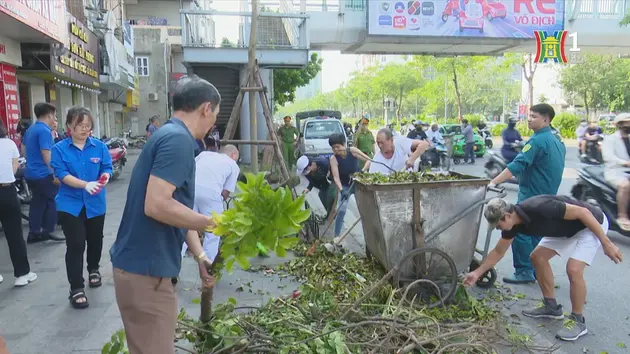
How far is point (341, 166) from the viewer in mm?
6566

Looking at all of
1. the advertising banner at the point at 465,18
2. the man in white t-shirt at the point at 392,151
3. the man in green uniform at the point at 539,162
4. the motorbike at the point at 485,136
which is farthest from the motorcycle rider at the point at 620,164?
the motorbike at the point at 485,136

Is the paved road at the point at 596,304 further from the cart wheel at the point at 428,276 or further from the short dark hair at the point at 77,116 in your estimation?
the short dark hair at the point at 77,116

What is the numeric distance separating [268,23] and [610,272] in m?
11.0

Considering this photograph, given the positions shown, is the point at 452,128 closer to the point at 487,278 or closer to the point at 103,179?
the point at 487,278

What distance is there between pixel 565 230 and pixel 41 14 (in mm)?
9158

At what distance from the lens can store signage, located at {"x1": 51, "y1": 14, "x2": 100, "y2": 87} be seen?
1177 cm

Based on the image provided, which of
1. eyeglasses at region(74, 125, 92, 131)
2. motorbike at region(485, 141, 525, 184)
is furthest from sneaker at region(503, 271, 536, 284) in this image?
motorbike at region(485, 141, 525, 184)

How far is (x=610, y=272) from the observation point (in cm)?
557

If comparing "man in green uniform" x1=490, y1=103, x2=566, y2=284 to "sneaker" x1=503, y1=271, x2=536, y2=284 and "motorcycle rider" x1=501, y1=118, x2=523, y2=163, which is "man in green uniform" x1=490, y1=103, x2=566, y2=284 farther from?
"motorcycle rider" x1=501, y1=118, x2=523, y2=163

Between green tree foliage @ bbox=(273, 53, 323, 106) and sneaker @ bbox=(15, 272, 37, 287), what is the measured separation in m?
20.8

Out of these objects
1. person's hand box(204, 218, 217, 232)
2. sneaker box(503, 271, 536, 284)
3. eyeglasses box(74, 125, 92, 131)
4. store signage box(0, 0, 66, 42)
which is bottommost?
sneaker box(503, 271, 536, 284)

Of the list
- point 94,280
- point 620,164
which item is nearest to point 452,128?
point 620,164

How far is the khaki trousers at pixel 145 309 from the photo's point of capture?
222 cm

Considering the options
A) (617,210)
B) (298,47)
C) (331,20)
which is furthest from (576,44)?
(617,210)
